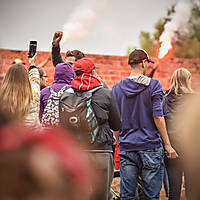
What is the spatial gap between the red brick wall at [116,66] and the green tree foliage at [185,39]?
19.7 m

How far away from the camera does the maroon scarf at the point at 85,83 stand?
247 cm

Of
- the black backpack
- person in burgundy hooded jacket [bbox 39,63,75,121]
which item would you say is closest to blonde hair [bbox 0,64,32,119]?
the black backpack

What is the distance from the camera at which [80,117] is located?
236 centimetres

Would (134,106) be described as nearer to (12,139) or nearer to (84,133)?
(84,133)

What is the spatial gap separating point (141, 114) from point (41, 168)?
2.29 meters

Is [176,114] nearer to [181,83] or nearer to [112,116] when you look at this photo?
[181,83]

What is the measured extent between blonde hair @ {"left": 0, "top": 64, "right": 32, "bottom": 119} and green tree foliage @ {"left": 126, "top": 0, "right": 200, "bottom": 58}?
24324 millimetres

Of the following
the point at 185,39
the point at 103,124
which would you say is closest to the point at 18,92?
the point at 103,124

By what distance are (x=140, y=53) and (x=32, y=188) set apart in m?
2.60

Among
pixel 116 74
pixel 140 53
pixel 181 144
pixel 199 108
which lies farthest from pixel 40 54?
pixel 199 108

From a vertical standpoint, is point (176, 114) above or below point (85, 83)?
below

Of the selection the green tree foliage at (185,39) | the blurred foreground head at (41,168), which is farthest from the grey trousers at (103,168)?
the green tree foliage at (185,39)

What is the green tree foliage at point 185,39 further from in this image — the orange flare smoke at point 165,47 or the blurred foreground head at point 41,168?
the blurred foreground head at point 41,168

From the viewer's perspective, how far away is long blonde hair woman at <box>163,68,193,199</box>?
10.6 ft
